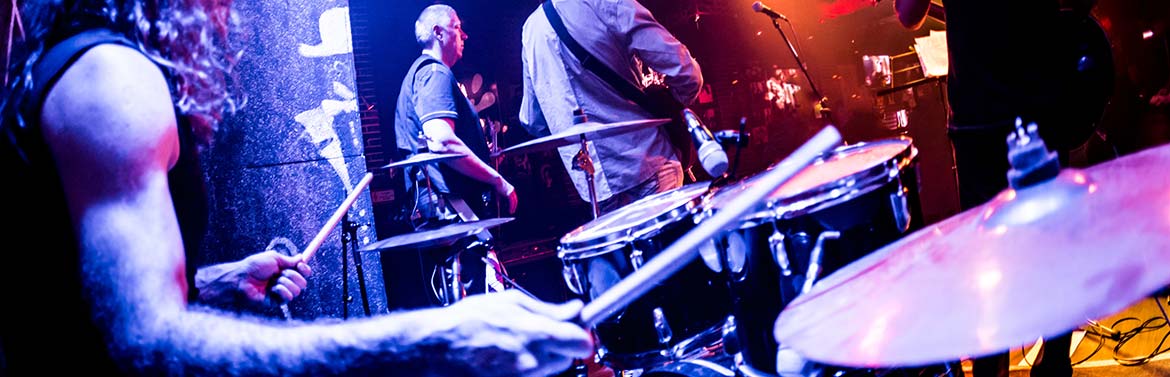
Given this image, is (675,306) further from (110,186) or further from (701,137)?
(110,186)

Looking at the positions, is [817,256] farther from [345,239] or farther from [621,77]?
[345,239]

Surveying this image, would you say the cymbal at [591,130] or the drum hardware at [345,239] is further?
the cymbal at [591,130]

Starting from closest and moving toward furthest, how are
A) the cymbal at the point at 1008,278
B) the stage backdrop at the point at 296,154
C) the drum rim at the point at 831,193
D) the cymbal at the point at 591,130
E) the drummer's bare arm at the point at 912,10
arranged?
the cymbal at the point at 1008,278 < the drum rim at the point at 831,193 < the drummer's bare arm at the point at 912,10 < the cymbal at the point at 591,130 < the stage backdrop at the point at 296,154

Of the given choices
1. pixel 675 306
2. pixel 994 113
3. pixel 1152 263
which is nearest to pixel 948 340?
pixel 1152 263

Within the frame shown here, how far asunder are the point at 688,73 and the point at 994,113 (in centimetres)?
142

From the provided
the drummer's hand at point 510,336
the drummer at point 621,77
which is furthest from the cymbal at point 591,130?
the drummer's hand at point 510,336

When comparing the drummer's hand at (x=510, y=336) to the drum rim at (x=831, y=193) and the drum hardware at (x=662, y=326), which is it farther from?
the drum hardware at (x=662, y=326)

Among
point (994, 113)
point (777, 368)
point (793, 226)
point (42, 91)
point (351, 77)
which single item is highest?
point (351, 77)

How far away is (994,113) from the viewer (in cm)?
209

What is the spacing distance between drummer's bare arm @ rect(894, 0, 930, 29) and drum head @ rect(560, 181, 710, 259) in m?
0.94

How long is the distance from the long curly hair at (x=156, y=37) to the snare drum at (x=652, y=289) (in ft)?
3.74

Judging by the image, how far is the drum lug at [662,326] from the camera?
221 cm

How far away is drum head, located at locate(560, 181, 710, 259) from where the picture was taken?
6.75ft

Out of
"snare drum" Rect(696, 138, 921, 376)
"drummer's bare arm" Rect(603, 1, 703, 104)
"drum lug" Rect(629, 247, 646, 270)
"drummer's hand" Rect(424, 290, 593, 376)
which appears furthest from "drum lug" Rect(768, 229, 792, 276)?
"drummer's bare arm" Rect(603, 1, 703, 104)
